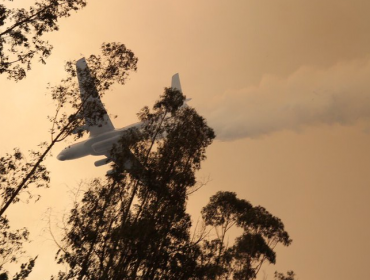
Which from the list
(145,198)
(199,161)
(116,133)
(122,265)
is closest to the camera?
(122,265)

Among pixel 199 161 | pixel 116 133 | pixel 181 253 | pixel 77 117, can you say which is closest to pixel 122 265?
pixel 181 253

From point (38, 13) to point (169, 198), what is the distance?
12363 mm

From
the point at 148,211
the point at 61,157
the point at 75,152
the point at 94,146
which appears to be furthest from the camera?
the point at 61,157

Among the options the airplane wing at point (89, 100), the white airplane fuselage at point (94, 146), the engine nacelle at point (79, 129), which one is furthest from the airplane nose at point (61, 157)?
the engine nacelle at point (79, 129)

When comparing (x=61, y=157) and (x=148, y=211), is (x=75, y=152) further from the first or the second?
(x=148, y=211)

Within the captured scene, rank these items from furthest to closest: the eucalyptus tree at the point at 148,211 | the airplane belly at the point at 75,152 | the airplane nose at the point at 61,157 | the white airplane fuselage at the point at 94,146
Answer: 1. the airplane nose at the point at 61,157
2. the airplane belly at the point at 75,152
3. the white airplane fuselage at the point at 94,146
4. the eucalyptus tree at the point at 148,211

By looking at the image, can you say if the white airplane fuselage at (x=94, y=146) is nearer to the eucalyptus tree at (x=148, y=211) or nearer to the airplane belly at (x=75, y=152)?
the airplane belly at (x=75, y=152)

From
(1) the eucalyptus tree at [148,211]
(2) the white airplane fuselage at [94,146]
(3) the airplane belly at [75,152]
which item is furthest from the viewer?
(3) the airplane belly at [75,152]

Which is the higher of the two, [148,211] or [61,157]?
[61,157]

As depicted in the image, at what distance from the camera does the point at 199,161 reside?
24922 mm

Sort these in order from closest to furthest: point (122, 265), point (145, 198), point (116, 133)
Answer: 1. point (122, 265)
2. point (145, 198)
3. point (116, 133)

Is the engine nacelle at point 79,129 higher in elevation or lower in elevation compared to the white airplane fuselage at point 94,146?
lower

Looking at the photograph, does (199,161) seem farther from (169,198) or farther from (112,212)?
(112,212)

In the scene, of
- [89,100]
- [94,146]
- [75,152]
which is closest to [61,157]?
[75,152]
